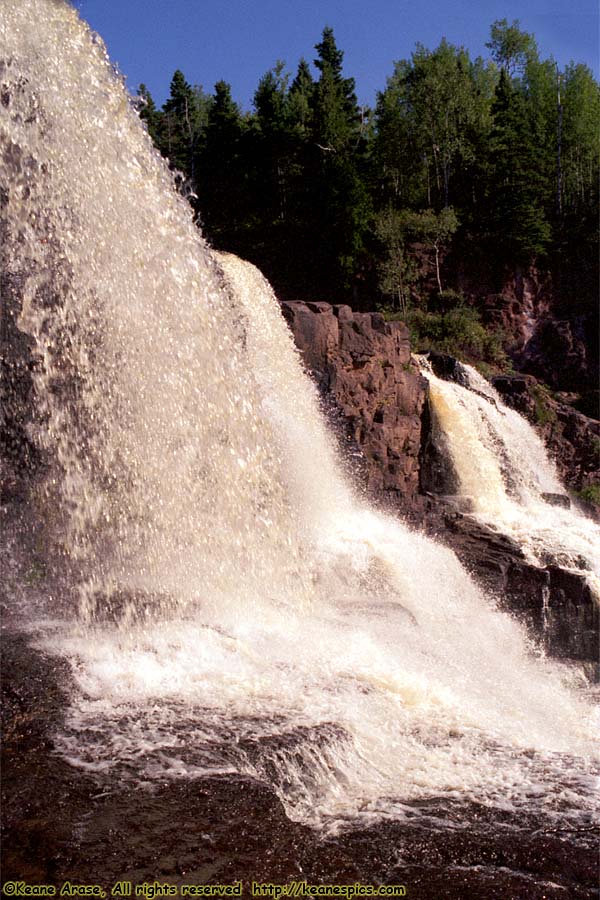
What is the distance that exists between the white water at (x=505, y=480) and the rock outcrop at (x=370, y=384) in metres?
0.76

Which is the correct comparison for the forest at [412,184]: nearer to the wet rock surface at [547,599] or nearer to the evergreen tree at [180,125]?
the evergreen tree at [180,125]

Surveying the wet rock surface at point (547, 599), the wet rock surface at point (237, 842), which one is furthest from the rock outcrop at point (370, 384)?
the wet rock surface at point (237, 842)

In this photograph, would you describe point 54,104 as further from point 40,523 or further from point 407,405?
point 407,405

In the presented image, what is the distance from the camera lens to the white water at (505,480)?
1316 centimetres

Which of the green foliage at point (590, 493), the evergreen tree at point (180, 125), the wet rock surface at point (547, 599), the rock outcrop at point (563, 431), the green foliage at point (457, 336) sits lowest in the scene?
the wet rock surface at point (547, 599)

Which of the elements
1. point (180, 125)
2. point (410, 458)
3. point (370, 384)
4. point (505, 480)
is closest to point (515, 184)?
point (505, 480)

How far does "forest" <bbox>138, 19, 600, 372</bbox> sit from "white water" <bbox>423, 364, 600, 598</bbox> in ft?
25.5

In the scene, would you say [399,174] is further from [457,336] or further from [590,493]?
[590,493]

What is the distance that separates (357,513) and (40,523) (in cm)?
564

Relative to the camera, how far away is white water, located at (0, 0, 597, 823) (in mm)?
5484

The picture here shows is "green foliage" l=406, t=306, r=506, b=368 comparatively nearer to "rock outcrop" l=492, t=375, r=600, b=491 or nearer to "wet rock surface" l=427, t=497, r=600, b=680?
"rock outcrop" l=492, t=375, r=600, b=491

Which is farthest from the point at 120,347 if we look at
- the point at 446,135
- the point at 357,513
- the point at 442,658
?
the point at 446,135

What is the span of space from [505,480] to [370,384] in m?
3.29

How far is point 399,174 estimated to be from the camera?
3331 centimetres
